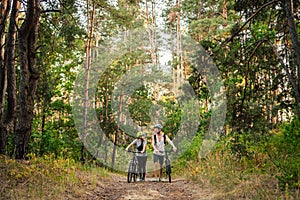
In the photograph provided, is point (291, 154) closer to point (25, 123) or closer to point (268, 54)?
point (268, 54)

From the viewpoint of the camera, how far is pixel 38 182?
6.92m

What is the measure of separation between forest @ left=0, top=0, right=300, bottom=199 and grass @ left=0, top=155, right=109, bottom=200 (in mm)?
37

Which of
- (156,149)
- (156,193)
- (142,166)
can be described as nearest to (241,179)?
(156,193)

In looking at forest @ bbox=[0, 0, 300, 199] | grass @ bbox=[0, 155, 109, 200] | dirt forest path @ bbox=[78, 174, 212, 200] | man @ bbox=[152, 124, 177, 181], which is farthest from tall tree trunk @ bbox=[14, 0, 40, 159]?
man @ bbox=[152, 124, 177, 181]

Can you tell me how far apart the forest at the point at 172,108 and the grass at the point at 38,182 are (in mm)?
37

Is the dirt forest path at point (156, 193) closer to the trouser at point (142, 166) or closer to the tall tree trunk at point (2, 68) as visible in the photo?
the trouser at point (142, 166)

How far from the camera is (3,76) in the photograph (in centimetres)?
1009

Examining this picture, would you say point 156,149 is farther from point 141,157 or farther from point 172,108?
point 172,108

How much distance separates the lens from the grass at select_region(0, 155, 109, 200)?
6.13 m

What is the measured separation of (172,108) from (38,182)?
15630 millimetres

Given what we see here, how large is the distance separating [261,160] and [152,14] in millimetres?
24777

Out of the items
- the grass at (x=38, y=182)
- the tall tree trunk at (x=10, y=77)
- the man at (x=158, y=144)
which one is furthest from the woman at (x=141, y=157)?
the tall tree trunk at (x=10, y=77)

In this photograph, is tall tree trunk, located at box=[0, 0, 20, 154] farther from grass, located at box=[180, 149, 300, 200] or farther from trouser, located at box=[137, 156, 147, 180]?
grass, located at box=[180, 149, 300, 200]

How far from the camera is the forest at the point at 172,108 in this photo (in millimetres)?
6961
